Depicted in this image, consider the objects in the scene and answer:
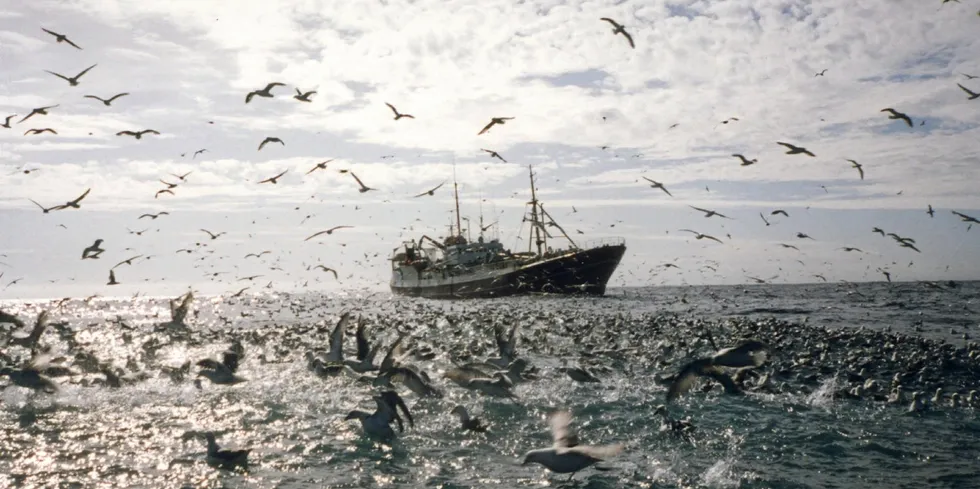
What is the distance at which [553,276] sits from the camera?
70.8 metres

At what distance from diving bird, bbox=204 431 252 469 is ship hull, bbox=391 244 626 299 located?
188 ft

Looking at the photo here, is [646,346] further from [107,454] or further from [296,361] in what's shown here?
[107,454]

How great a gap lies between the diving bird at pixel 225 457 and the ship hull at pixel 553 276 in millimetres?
57255

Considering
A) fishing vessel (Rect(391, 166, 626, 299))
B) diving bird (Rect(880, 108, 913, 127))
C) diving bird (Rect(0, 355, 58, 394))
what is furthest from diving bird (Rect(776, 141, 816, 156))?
fishing vessel (Rect(391, 166, 626, 299))

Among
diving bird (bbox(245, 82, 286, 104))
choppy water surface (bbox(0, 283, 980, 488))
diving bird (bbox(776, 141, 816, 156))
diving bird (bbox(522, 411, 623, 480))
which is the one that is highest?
diving bird (bbox(245, 82, 286, 104))

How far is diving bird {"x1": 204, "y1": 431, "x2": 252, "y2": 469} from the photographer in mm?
10586

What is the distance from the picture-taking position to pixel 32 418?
1459 centimetres

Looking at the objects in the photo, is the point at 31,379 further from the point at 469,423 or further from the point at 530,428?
the point at 530,428

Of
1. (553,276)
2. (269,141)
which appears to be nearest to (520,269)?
(553,276)

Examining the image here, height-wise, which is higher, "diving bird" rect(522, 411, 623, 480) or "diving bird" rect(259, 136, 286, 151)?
"diving bird" rect(259, 136, 286, 151)

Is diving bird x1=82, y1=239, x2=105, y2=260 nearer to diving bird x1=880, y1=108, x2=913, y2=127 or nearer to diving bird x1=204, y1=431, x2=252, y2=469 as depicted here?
diving bird x1=204, y1=431, x2=252, y2=469

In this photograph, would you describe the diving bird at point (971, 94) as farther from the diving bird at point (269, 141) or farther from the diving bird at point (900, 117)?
the diving bird at point (269, 141)

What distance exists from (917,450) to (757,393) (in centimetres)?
439

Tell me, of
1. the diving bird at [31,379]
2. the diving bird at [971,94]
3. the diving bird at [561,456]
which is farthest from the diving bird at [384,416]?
the diving bird at [971,94]
